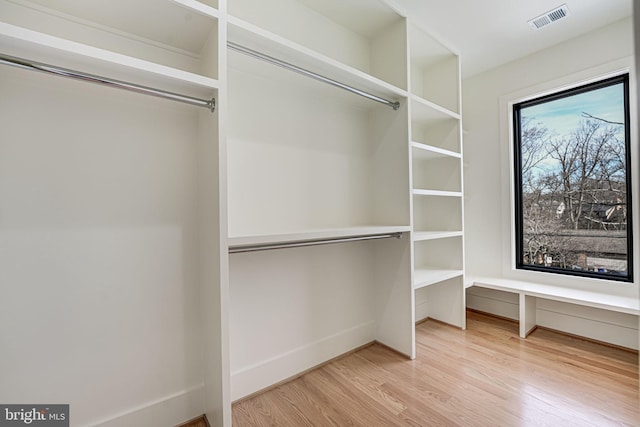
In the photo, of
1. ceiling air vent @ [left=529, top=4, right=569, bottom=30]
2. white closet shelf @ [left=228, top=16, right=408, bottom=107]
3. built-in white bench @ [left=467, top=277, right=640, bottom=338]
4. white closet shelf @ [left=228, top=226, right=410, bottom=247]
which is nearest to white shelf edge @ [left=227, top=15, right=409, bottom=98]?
white closet shelf @ [left=228, top=16, right=408, bottom=107]

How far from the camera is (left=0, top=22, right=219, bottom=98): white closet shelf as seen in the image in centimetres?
94

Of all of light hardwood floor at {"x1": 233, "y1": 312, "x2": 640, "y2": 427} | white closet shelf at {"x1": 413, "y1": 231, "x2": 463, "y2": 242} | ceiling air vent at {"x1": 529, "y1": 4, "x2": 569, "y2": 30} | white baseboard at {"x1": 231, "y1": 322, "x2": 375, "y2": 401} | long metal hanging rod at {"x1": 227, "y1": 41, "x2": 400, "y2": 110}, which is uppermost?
ceiling air vent at {"x1": 529, "y1": 4, "x2": 569, "y2": 30}

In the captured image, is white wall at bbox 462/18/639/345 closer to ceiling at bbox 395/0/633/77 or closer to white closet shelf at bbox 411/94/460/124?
ceiling at bbox 395/0/633/77

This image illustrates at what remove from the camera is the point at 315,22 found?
6.79ft

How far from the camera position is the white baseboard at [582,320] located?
7.26 feet

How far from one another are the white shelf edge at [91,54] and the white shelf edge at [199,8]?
11.0 inches

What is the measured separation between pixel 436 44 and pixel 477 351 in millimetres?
2617

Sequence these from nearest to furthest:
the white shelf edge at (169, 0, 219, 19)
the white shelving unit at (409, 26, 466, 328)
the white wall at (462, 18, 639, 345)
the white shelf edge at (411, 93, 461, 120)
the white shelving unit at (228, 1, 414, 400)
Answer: the white shelf edge at (169, 0, 219, 19) < the white shelving unit at (228, 1, 414, 400) < the white shelf edge at (411, 93, 461, 120) < the white wall at (462, 18, 639, 345) < the white shelving unit at (409, 26, 466, 328)

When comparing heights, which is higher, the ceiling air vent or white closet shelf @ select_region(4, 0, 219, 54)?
the ceiling air vent

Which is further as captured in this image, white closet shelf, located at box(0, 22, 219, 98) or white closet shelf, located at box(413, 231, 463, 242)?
white closet shelf, located at box(413, 231, 463, 242)

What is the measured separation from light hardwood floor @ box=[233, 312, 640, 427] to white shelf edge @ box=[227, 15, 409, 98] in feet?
6.63

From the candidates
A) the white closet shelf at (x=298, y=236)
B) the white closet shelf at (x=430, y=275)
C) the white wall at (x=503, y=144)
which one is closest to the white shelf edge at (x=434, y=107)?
the white wall at (x=503, y=144)

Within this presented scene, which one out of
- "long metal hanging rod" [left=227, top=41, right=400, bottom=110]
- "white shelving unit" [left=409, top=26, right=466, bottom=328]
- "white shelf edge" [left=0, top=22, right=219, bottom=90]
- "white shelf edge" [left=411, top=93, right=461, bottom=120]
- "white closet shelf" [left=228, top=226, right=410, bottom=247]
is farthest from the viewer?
"white shelving unit" [left=409, top=26, right=466, bottom=328]

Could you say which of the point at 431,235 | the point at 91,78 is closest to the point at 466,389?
the point at 431,235
